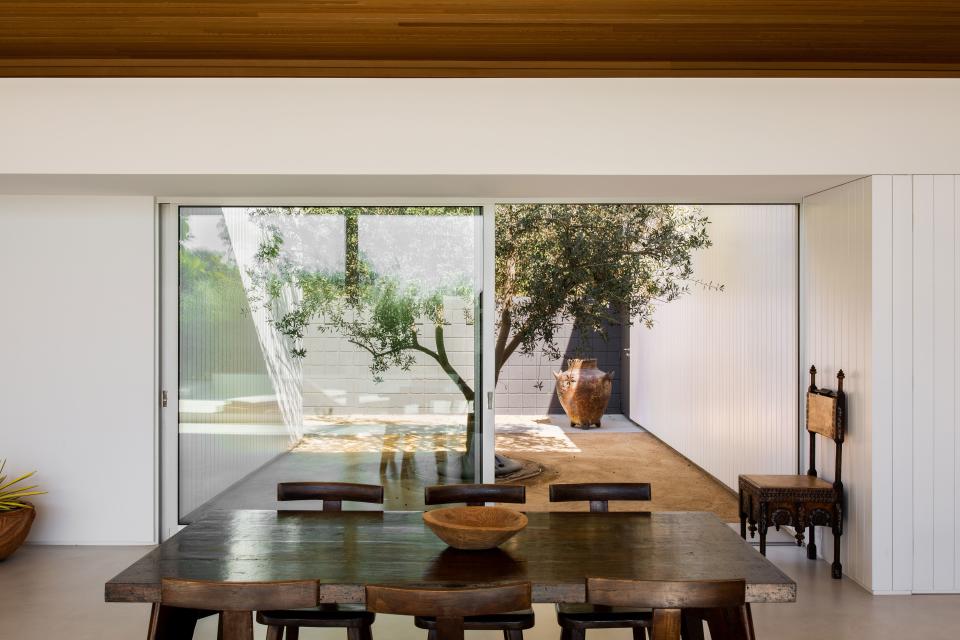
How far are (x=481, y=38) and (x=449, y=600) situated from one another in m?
2.58

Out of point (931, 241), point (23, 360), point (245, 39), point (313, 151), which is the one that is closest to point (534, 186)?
point (313, 151)

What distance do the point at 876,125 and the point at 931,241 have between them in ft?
2.24

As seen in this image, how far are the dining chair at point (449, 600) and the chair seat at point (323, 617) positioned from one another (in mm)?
545

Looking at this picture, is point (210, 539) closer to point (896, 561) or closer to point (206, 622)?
point (206, 622)

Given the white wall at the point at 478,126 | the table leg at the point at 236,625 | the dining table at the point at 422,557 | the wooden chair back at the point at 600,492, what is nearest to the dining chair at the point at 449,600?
the dining table at the point at 422,557

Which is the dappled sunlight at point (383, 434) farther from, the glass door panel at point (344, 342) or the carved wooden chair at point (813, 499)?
the carved wooden chair at point (813, 499)

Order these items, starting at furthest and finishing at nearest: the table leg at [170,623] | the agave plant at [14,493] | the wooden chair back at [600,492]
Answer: the agave plant at [14,493], the wooden chair back at [600,492], the table leg at [170,623]

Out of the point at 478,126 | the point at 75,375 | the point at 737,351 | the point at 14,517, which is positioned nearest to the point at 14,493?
the point at 14,517

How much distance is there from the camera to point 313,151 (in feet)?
13.4

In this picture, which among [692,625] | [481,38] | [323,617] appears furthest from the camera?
[481,38]

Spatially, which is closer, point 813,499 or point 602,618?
point 602,618

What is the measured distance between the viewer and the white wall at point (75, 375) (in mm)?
4809

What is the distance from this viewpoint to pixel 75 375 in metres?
4.82

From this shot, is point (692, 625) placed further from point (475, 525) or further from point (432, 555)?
point (432, 555)
